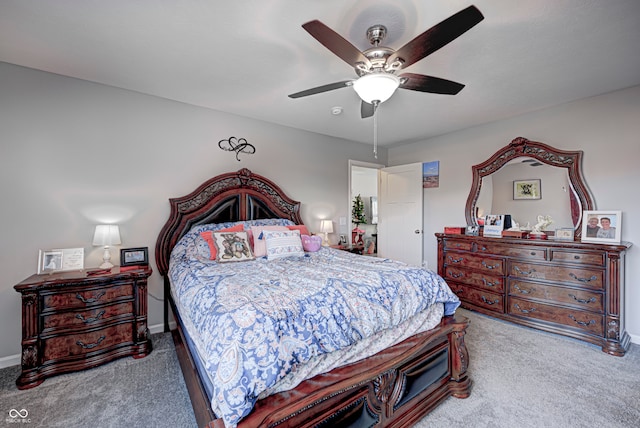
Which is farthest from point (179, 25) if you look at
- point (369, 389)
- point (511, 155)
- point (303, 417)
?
point (511, 155)

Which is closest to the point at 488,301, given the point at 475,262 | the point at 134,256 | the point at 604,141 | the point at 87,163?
the point at 475,262

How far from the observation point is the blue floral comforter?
1.10m

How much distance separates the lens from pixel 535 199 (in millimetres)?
3400

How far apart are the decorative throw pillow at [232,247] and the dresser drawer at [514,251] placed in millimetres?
2870

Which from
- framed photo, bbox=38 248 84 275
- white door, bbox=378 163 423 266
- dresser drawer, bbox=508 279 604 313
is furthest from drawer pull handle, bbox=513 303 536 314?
framed photo, bbox=38 248 84 275

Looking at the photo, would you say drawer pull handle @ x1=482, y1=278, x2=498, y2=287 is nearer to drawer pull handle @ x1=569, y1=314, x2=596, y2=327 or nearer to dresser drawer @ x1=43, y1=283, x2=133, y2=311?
drawer pull handle @ x1=569, y1=314, x2=596, y2=327

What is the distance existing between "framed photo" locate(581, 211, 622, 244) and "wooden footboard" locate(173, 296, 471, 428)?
2.07 meters

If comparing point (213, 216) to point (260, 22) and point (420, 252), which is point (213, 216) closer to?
point (260, 22)

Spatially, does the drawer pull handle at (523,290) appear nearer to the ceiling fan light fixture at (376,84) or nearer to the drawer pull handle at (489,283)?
the drawer pull handle at (489,283)

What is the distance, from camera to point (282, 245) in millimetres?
2848

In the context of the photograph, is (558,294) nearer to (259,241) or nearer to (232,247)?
(259,241)

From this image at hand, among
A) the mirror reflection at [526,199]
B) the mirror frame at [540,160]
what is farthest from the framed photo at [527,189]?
the mirror frame at [540,160]

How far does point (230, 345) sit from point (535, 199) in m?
3.93

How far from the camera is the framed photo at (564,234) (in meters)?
3.04
